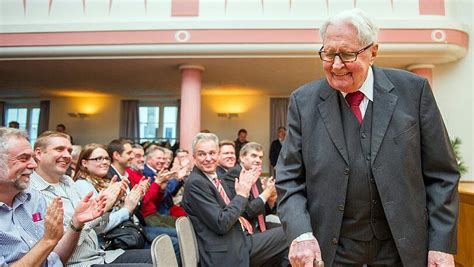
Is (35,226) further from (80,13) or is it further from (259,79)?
(259,79)

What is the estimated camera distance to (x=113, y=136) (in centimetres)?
1045

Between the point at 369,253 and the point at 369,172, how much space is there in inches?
9.2

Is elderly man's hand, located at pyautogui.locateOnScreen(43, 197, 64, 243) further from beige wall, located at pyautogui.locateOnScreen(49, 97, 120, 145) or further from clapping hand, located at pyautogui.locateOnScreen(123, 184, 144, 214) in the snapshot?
beige wall, located at pyautogui.locateOnScreen(49, 97, 120, 145)

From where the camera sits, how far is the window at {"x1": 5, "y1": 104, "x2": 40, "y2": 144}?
10806mm

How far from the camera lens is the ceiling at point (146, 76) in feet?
22.6

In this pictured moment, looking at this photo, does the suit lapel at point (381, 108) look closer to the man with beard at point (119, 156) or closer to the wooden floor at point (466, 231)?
the wooden floor at point (466, 231)

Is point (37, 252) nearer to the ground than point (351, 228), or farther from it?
nearer to the ground

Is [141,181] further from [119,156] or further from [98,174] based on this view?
[119,156]

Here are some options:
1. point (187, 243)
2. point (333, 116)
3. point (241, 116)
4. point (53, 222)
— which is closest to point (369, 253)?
point (333, 116)

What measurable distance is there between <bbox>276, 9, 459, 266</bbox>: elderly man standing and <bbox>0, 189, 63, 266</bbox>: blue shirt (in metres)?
1.08

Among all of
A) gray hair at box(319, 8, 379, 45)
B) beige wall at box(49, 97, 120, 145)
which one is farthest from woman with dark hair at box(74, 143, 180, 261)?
beige wall at box(49, 97, 120, 145)

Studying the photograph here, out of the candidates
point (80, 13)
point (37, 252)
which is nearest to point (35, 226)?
point (37, 252)

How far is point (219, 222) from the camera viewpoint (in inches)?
100

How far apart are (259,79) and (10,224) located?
6899 mm
